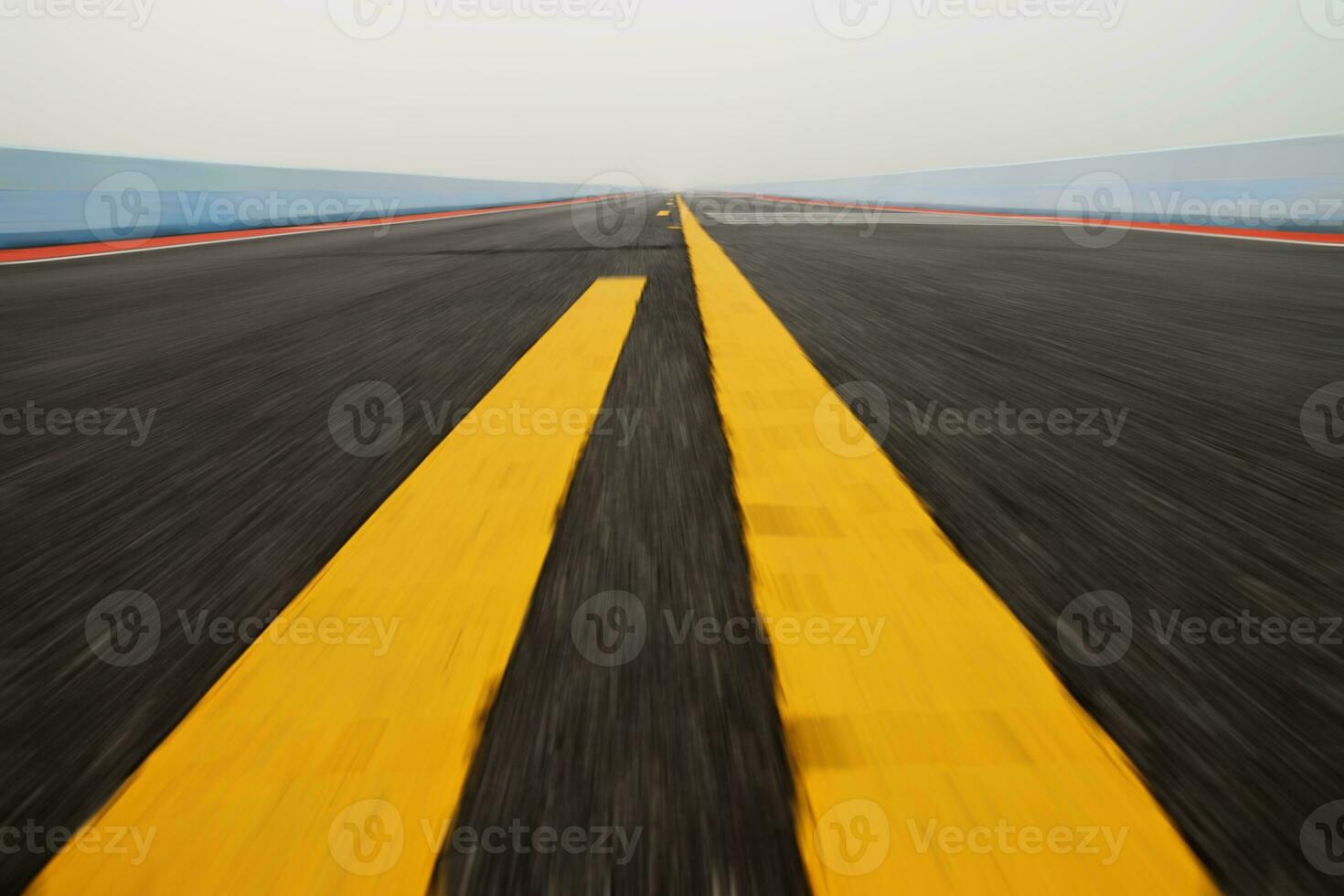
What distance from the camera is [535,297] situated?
305 cm

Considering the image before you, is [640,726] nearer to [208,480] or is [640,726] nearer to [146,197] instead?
[208,480]

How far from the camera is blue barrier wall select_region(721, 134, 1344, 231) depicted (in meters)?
5.94

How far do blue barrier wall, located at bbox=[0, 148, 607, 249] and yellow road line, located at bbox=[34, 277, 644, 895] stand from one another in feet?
22.0

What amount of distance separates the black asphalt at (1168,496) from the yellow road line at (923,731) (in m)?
0.04

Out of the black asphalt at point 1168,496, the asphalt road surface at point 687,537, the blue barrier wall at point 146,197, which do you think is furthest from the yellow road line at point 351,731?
the blue barrier wall at point 146,197

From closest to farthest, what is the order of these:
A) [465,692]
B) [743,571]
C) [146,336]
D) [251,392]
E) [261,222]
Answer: [465,692] → [743,571] → [251,392] → [146,336] → [261,222]

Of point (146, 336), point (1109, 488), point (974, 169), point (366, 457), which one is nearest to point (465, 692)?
point (366, 457)

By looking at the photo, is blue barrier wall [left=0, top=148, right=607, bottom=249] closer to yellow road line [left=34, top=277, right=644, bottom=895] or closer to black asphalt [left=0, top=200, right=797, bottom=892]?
black asphalt [left=0, top=200, right=797, bottom=892]

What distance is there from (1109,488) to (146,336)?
2.88 meters

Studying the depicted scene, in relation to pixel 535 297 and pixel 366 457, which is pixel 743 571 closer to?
pixel 366 457

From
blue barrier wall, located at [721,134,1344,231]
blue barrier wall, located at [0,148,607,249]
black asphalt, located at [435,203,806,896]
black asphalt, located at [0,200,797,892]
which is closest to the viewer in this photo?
black asphalt, located at [435,203,806,896]

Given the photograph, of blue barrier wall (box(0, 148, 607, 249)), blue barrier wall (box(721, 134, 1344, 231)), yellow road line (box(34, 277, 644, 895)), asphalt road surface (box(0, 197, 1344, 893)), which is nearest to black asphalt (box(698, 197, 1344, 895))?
asphalt road surface (box(0, 197, 1344, 893))

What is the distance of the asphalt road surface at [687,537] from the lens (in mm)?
547

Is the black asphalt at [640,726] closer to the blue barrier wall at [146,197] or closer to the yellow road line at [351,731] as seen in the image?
the yellow road line at [351,731]
